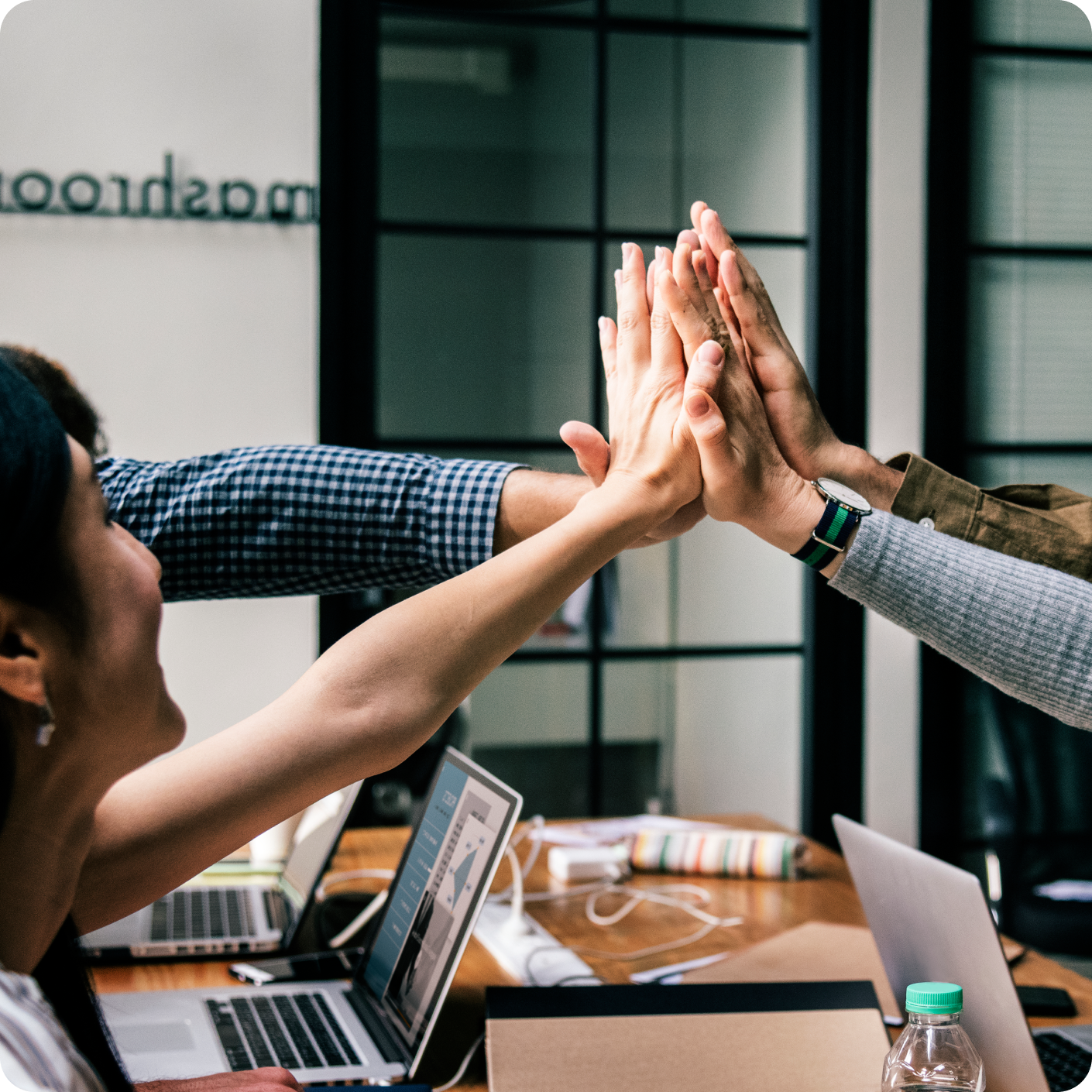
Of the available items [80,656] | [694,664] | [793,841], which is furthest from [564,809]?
[80,656]

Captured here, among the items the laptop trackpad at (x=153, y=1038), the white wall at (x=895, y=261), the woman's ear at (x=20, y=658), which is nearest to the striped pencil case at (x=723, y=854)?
the laptop trackpad at (x=153, y=1038)

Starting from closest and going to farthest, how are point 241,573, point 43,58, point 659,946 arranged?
point 241,573 < point 659,946 < point 43,58

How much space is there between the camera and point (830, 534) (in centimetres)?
128

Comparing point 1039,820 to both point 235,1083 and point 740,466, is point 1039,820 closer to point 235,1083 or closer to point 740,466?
point 740,466

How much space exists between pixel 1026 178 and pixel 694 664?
1.70 meters

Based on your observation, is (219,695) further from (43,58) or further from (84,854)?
(84,854)

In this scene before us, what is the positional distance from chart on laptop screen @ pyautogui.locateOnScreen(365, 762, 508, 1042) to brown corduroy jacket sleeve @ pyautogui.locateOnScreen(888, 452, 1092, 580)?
64 centimetres

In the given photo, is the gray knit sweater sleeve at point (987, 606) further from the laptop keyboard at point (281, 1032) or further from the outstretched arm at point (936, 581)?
the laptop keyboard at point (281, 1032)

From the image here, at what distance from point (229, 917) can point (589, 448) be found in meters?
0.85

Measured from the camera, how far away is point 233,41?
119 inches

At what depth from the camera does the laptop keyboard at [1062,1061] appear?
43.0 inches

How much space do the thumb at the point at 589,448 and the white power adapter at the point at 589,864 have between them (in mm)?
717

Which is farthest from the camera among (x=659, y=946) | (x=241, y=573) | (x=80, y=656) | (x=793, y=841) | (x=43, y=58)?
(x=43, y=58)

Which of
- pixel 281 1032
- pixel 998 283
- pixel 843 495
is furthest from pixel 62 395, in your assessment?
pixel 998 283
